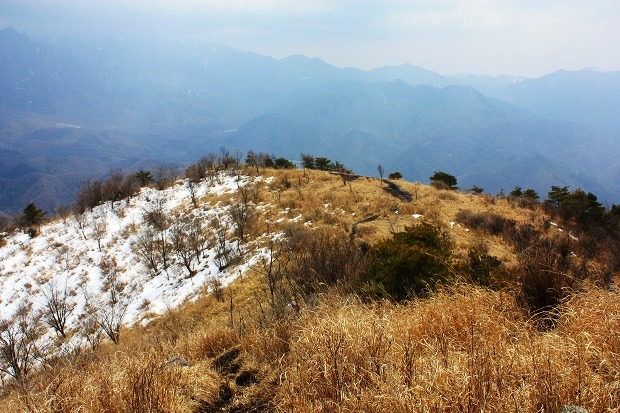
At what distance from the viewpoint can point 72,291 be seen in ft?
64.2

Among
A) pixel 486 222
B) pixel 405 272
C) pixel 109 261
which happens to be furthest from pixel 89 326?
pixel 486 222

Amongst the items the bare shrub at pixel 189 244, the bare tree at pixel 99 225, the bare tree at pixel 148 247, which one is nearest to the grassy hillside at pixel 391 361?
the bare shrub at pixel 189 244

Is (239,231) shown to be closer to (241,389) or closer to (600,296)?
(241,389)

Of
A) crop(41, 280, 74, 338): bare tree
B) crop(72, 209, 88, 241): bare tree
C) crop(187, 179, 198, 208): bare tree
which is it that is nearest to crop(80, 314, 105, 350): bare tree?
crop(41, 280, 74, 338): bare tree

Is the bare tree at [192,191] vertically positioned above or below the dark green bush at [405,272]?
below

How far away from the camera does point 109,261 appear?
21719 millimetres

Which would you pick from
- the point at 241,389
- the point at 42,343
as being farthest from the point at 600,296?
the point at 42,343

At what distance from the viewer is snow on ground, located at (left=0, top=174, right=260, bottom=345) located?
54.7 feet

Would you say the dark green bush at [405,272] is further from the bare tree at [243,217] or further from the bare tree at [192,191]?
the bare tree at [192,191]

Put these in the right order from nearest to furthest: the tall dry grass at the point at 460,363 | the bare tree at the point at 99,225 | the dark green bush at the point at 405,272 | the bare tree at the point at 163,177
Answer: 1. the tall dry grass at the point at 460,363
2. the dark green bush at the point at 405,272
3. the bare tree at the point at 99,225
4. the bare tree at the point at 163,177

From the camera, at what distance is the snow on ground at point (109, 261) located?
16.7m

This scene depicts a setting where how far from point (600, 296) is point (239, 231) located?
17.0 metres

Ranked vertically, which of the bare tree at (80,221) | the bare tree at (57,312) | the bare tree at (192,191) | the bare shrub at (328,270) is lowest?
the bare tree at (57,312)

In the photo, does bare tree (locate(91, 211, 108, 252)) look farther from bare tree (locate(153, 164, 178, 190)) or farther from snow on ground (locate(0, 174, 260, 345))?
bare tree (locate(153, 164, 178, 190))
